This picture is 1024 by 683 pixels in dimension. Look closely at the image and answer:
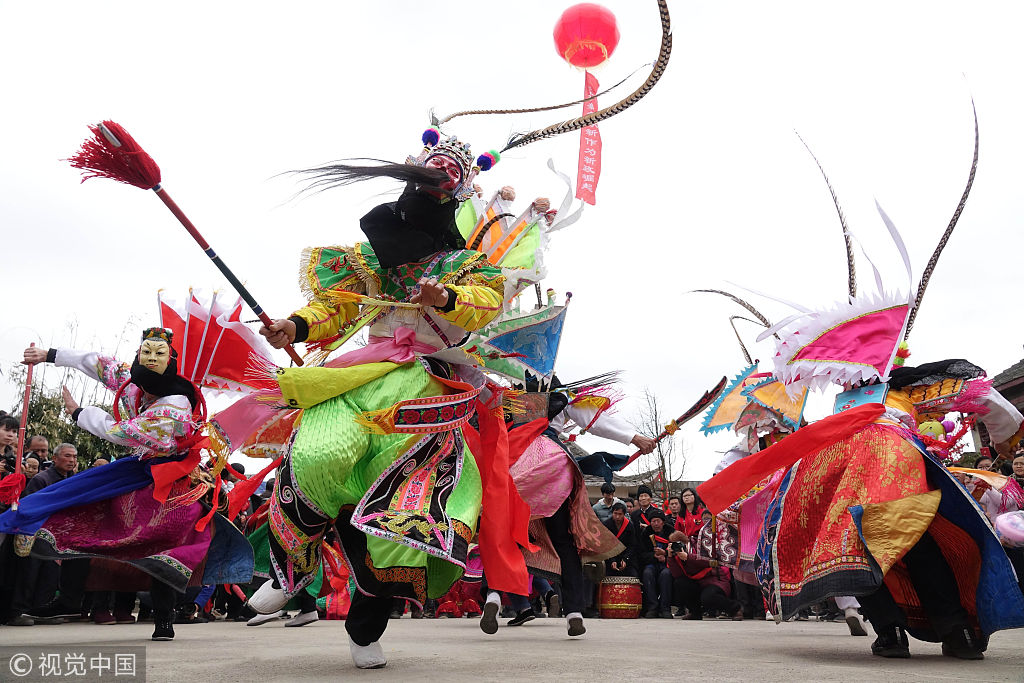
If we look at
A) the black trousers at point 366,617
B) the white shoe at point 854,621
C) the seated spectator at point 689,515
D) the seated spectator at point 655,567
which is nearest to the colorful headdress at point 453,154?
the black trousers at point 366,617

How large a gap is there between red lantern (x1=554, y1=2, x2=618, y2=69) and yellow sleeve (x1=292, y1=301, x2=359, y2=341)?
191 inches

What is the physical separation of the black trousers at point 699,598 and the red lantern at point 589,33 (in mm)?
5613

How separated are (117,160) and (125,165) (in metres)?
0.03

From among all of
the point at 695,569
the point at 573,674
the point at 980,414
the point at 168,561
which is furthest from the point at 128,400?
the point at 695,569

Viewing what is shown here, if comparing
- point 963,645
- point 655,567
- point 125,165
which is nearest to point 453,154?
point 125,165

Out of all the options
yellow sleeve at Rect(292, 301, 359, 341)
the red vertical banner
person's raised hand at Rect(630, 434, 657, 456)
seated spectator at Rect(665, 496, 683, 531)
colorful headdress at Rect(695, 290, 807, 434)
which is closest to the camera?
yellow sleeve at Rect(292, 301, 359, 341)

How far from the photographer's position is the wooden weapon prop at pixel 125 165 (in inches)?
121

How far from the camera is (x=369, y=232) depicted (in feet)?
11.3

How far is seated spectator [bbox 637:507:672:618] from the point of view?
387 inches

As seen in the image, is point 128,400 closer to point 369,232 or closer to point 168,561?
point 168,561

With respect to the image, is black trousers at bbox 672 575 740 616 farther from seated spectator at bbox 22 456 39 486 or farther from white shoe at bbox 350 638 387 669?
white shoe at bbox 350 638 387 669

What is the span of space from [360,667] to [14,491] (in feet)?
11.3

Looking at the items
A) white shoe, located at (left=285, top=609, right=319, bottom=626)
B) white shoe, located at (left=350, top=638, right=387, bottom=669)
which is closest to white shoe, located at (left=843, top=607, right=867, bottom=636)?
white shoe, located at (left=350, top=638, right=387, bottom=669)

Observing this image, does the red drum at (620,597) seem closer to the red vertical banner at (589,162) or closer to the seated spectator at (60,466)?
the red vertical banner at (589,162)
